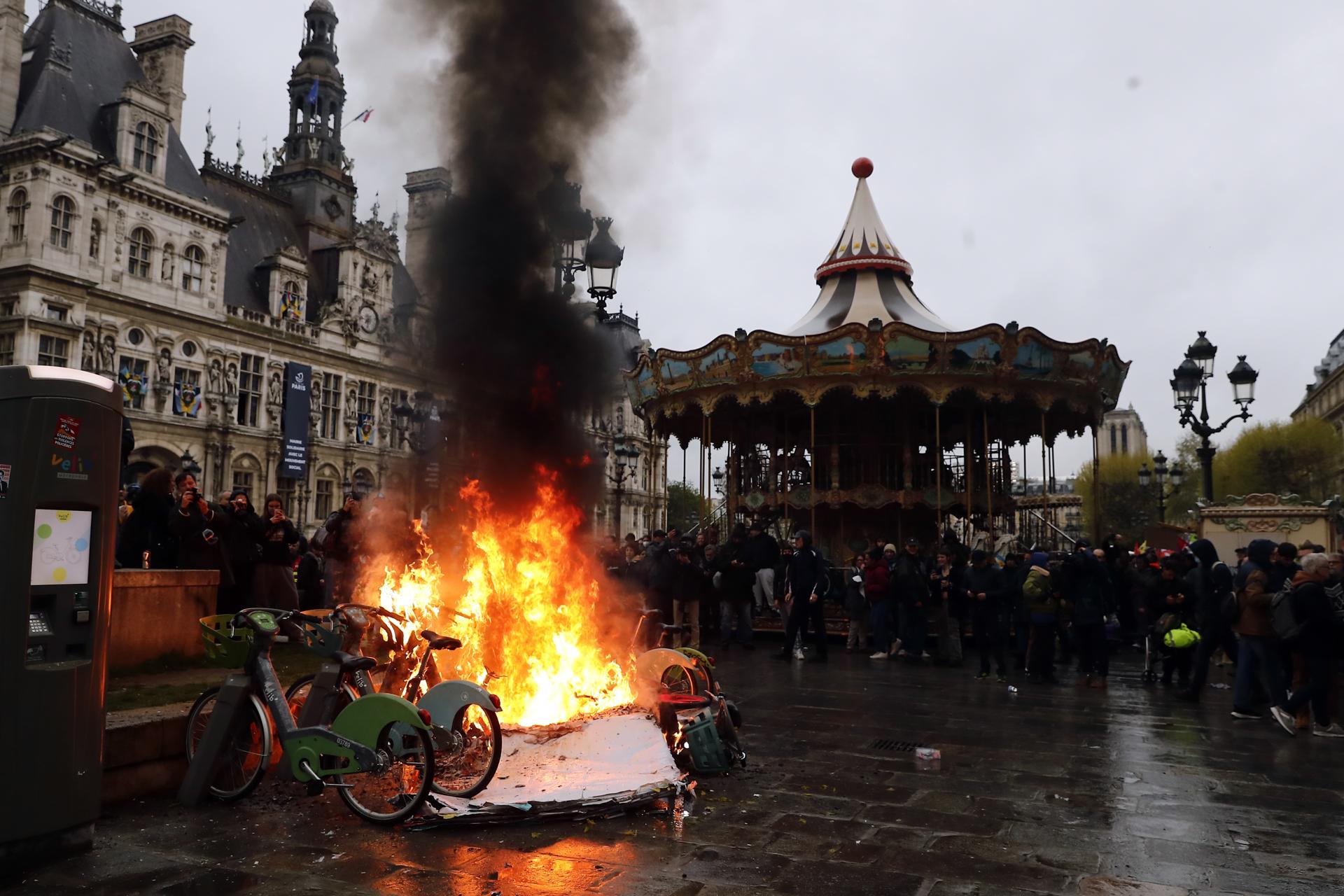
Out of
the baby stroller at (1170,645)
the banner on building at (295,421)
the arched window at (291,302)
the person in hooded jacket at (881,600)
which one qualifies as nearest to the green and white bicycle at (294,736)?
the person in hooded jacket at (881,600)

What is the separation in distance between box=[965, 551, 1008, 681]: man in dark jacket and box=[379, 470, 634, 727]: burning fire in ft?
19.7

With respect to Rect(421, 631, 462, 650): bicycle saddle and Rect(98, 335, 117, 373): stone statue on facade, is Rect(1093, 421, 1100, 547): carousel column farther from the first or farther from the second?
Rect(98, 335, 117, 373): stone statue on facade

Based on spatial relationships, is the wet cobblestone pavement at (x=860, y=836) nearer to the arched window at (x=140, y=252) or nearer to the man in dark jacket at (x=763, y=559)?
the man in dark jacket at (x=763, y=559)

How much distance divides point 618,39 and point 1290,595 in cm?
836

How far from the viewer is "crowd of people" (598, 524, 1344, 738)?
8.82 metres

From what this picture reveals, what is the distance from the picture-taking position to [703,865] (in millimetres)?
4648

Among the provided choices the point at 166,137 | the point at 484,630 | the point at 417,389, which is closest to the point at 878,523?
the point at 417,389

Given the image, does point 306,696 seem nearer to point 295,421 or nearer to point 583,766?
point 583,766

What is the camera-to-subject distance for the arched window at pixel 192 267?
117ft

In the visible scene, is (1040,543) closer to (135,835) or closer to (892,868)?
(892,868)

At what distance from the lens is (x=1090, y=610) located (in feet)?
38.3

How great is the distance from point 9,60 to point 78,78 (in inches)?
92.4

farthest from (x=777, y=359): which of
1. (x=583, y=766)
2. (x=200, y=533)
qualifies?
(x=583, y=766)

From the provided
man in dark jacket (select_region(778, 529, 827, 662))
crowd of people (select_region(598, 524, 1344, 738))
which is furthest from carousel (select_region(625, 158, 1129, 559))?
man in dark jacket (select_region(778, 529, 827, 662))
